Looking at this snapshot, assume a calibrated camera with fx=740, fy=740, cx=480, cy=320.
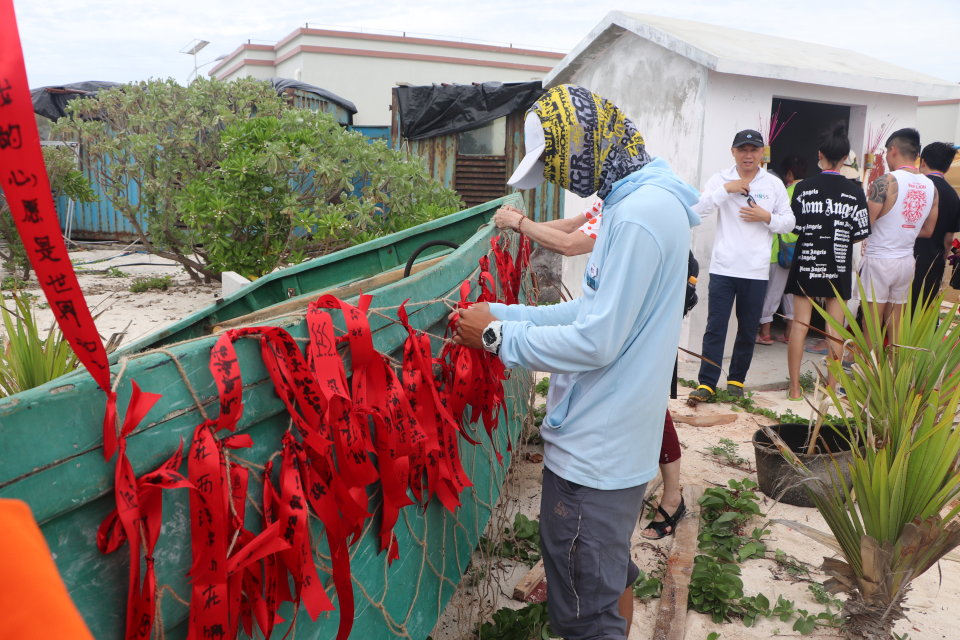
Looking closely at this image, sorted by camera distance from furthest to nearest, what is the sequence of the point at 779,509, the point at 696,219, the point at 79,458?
the point at 779,509 < the point at 696,219 < the point at 79,458

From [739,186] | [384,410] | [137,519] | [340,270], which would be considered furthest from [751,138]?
[137,519]

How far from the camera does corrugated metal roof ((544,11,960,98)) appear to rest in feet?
21.4

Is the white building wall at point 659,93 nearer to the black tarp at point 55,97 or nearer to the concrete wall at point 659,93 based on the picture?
the concrete wall at point 659,93

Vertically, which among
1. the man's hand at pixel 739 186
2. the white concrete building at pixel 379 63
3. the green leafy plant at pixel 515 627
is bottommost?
the green leafy plant at pixel 515 627

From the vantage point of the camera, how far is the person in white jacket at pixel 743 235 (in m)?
5.53

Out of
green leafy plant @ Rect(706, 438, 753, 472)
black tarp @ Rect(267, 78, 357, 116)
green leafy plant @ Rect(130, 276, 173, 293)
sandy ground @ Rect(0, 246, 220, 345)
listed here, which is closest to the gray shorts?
green leafy plant @ Rect(706, 438, 753, 472)

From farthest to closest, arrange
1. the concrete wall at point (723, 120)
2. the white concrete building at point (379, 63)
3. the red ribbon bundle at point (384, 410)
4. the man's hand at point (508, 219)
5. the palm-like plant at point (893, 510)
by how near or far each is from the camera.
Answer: the white concrete building at point (379, 63) < the concrete wall at point (723, 120) < the man's hand at point (508, 219) < the palm-like plant at point (893, 510) < the red ribbon bundle at point (384, 410)

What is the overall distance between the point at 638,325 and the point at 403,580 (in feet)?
3.42

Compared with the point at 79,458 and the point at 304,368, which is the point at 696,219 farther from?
the point at 79,458

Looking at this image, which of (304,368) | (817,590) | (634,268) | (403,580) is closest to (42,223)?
(304,368)

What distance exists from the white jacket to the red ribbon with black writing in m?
5.19

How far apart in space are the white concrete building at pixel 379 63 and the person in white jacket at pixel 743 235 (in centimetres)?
1569

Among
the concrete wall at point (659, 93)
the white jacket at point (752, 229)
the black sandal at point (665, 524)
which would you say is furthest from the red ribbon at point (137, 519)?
the concrete wall at point (659, 93)

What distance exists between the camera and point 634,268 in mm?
1788
